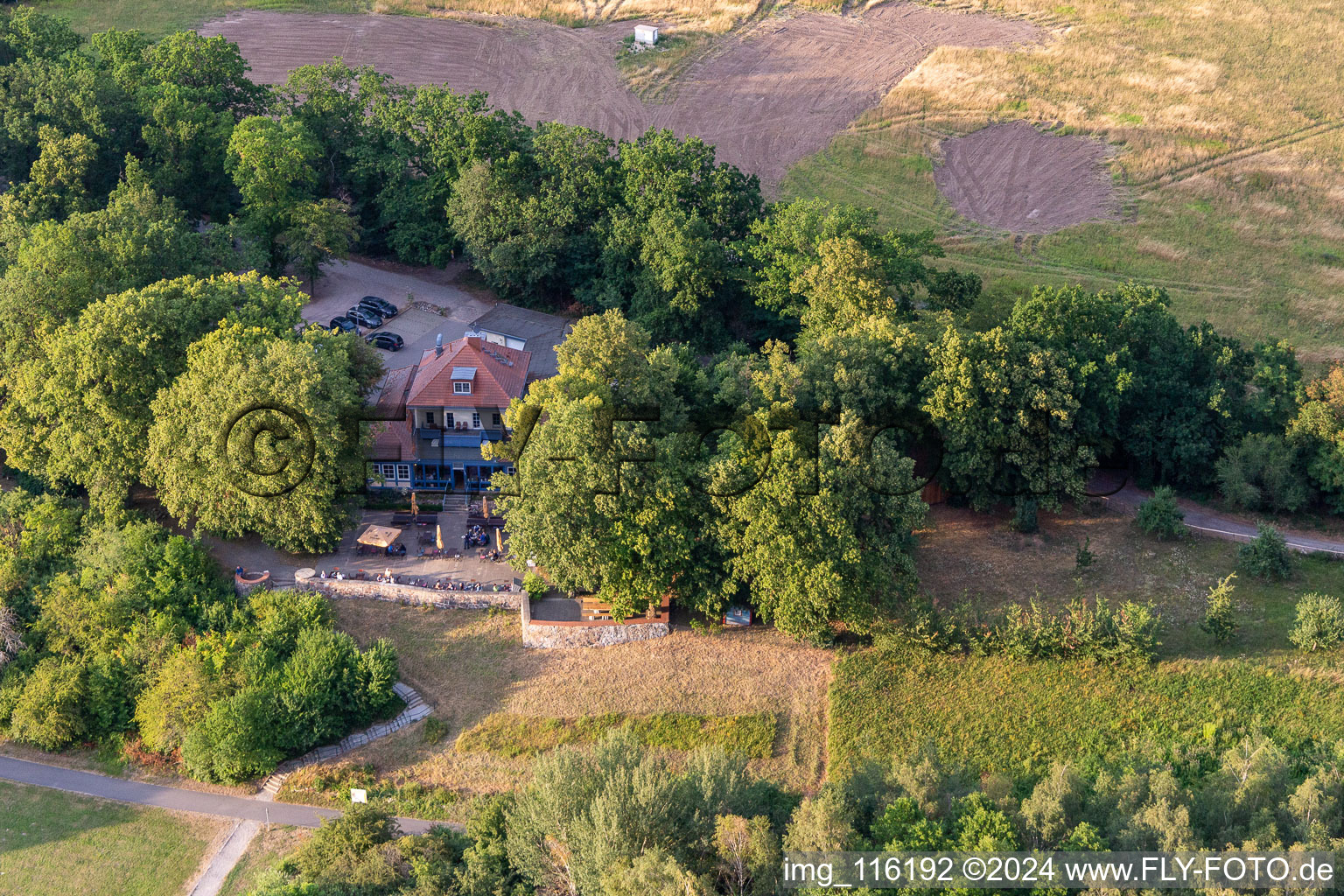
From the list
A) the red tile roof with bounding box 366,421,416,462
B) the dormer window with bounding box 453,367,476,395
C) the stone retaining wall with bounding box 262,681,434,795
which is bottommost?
the stone retaining wall with bounding box 262,681,434,795

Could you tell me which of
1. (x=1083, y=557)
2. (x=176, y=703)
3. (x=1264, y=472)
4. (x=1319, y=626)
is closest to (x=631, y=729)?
(x=176, y=703)

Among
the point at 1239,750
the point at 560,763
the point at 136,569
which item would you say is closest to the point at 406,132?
the point at 136,569

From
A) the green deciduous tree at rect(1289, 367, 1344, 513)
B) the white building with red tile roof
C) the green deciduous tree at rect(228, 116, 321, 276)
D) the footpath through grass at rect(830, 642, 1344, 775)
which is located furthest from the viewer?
the green deciduous tree at rect(228, 116, 321, 276)

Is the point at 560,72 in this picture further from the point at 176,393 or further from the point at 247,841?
the point at 247,841

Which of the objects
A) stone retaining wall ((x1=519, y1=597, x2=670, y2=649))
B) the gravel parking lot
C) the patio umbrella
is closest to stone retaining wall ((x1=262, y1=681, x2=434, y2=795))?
stone retaining wall ((x1=519, y1=597, x2=670, y2=649))

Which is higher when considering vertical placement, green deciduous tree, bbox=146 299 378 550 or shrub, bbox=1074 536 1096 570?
green deciduous tree, bbox=146 299 378 550

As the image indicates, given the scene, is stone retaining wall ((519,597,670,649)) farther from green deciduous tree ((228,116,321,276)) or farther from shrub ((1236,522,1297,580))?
green deciduous tree ((228,116,321,276))

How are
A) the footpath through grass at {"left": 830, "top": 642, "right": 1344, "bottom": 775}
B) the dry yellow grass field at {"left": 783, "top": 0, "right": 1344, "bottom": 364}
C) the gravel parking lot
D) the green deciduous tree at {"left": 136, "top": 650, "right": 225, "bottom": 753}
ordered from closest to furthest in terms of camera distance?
1. the footpath through grass at {"left": 830, "top": 642, "right": 1344, "bottom": 775}
2. the green deciduous tree at {"left": 136, "top": 650, "right": 225, "bottom": 753}
3. the gravel parking lot
4. the dry yellow grass field at {"left": 783, "top": 0, "right": 1344, "bottom": 364}
